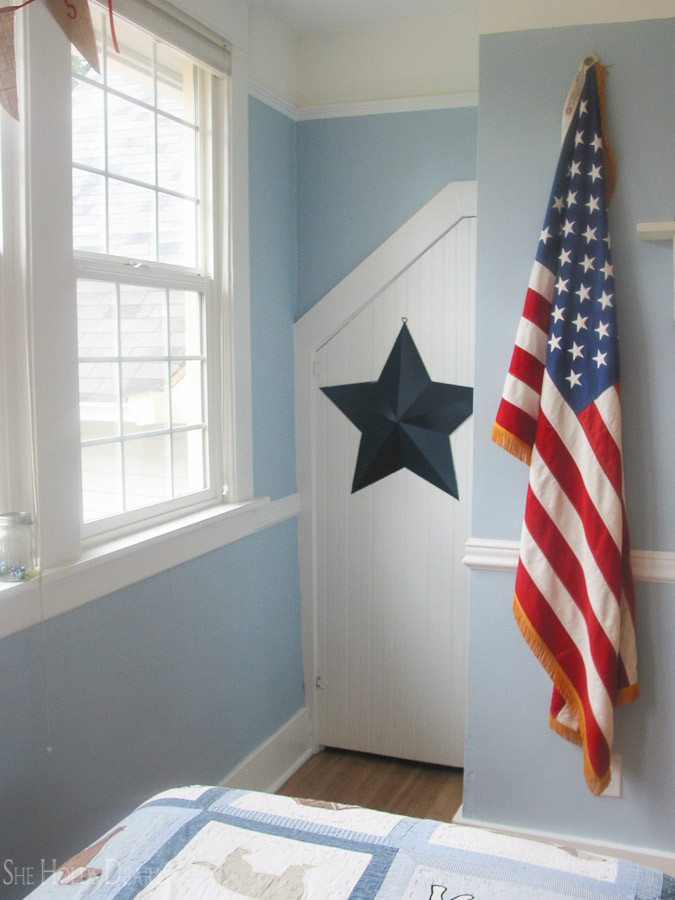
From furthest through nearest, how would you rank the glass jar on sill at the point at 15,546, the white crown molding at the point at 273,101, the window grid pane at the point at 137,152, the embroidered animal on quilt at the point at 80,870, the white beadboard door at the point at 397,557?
the white beadboard door at the point at 397,557 → the white crown molding at the point at 273,101 → the window grid pane at the point at 137,152 → the glass jar on sill at the point at 15,546 → the embroidered animal on quilt at the point at 80,870

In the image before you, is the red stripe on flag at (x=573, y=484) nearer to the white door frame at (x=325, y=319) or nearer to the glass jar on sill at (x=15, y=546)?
the white door frame at (x=325, y=319)

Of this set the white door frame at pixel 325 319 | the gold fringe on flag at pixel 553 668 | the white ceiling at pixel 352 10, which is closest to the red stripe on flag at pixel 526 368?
the gold fringe on flag at pixel 553 668

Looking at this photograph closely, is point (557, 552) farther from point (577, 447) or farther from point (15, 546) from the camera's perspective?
point (15, 546)

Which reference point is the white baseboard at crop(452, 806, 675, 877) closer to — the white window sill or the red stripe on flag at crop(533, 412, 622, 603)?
the red stripe on flag at crop(533, 412, 622, 603)

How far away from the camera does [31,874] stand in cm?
183

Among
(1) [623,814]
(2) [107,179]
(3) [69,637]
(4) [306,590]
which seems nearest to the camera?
(3) [69,637]

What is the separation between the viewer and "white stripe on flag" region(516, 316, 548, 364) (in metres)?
2.21

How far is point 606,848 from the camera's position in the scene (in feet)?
7.67

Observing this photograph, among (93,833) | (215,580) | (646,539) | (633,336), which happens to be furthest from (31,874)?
(633,336)

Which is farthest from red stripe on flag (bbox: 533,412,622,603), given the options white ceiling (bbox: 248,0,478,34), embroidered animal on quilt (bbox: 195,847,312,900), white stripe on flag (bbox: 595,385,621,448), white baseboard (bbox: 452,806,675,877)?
white ceiling (bbox: 248,0,478,34)

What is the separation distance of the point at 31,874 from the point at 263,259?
1.94 meters

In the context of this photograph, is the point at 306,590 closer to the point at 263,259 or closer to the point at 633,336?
the point at 263,259

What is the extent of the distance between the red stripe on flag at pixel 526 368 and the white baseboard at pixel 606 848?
124cm

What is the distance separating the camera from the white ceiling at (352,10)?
9.14ft
